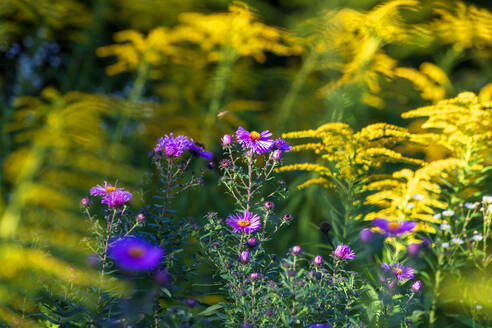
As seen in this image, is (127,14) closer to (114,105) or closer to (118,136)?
(118,136)

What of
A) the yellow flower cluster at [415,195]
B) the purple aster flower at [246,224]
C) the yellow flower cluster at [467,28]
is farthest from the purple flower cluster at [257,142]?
the yellow flower cluster at [467,28]

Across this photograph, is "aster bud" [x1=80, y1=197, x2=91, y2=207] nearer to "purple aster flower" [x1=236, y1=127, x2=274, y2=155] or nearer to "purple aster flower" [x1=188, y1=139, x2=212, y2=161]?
"purple aster flower" [x1=188, y1=139, x2=212, y2=161]

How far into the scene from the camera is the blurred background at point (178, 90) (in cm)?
172

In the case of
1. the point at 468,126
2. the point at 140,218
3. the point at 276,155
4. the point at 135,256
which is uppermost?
the point at 468,126

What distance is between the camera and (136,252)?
3.27 feet

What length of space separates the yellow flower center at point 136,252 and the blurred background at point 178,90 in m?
0.34

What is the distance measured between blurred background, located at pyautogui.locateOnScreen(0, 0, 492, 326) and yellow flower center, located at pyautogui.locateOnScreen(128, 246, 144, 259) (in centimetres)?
34

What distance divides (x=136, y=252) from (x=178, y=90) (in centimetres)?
262

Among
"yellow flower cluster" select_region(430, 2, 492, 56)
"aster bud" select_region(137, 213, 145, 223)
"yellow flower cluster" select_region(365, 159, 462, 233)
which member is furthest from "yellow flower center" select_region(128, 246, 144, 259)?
"yellow flower cluster" select_region(430, 2, 492, 56)

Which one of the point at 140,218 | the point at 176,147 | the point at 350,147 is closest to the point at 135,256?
the point at 140,218

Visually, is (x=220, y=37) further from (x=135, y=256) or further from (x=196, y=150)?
(x=135, y=256)

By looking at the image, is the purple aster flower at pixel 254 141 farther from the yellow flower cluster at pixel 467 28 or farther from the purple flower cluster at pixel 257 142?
the yellow flower cluster at pixel 467 28

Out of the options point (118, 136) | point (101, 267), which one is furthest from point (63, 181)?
point (118, 136)

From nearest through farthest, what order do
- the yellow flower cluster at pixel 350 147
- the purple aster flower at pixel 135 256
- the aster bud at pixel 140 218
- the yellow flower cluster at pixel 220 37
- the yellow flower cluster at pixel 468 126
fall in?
the purple aster flower at pixel 135 256 < the aster bud at pixel 140 218 < the yellow flower cluster at pixel 350 147 < the yellow flower cluster at pixel 468 126 < the yellow flower cluster at pixel 220 37
